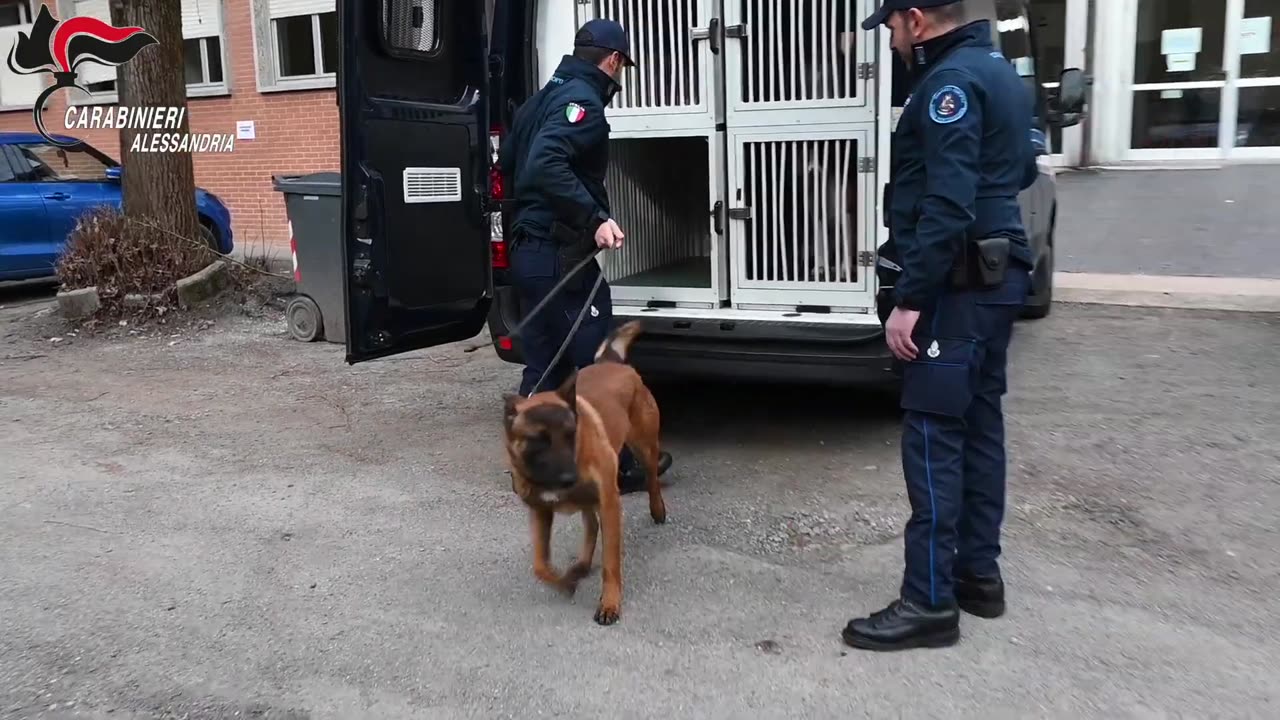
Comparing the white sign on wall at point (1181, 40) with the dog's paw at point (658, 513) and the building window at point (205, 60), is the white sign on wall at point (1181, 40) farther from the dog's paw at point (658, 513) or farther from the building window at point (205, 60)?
the dog's paw at point (658, 513)

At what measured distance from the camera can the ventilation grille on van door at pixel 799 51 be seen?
504cm

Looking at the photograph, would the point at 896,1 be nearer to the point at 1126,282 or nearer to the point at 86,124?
the point at 1126,282

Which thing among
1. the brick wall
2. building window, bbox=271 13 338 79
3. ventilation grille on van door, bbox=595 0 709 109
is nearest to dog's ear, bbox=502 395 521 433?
ventilation grille on van door, bbox=595 0 709 109

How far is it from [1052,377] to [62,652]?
5.32 metres

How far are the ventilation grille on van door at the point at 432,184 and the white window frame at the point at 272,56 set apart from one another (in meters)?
9.35

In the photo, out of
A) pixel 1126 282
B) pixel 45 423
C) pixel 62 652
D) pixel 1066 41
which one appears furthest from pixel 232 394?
pixel 1066 41

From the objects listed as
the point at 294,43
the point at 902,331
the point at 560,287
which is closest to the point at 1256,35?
the point at 294,43

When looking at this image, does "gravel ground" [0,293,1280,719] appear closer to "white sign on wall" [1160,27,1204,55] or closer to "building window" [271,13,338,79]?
"building window" [271,13,338,79]

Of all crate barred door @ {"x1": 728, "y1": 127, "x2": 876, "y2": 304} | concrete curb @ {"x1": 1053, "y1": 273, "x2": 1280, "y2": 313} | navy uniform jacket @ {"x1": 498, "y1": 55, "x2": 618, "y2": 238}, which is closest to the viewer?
navy uniform jacket @ {"x1": 498, "y1": 55, "x2": 618, "y2": 238}

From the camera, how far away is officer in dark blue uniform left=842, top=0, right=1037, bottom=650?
9.98 feet

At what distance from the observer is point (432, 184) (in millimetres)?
4910

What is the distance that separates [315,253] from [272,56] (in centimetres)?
720

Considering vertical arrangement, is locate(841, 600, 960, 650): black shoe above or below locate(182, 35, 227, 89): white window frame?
below

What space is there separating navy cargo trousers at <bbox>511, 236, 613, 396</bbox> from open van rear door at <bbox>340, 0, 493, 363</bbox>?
1.71 feet
